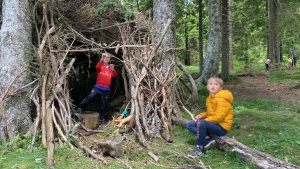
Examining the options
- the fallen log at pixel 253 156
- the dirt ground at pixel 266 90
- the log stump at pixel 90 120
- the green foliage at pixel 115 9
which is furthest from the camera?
the dirt ground at pixel 266 90

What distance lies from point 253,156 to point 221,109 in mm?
900

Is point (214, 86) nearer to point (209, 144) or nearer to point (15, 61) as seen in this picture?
point (209, 144)

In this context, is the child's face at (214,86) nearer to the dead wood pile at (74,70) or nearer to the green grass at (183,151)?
the green grass at (183,151)

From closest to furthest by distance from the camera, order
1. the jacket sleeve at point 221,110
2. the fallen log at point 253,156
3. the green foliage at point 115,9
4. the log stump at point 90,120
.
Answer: the fallen log at point 253,156 → the jacket sleeve at point 221,110 → the log stump at point 90,120 → the green foliage at point 115,9

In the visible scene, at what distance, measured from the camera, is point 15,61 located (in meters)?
5.28

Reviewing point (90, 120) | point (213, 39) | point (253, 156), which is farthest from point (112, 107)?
point (213, 39)

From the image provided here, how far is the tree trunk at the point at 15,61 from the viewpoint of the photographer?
16.8 feet

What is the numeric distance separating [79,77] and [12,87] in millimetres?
4986

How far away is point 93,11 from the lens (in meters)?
6.71

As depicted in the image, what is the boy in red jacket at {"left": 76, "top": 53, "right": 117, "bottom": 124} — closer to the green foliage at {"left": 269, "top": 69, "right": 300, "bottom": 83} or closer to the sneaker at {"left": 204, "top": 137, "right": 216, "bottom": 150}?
the sneaker at {"left": 204, "top": 137, "right": 216, "bottom": 150}

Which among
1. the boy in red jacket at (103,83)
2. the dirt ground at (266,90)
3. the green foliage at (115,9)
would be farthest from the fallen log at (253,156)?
the dirt ground at (266,90)

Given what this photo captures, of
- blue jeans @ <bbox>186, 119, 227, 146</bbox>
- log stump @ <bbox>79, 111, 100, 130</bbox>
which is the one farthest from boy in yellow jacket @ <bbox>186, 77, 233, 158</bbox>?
log stump @ <bbox>79, 111, 100, 130</bbox>

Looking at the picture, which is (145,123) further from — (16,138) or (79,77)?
(79,77)

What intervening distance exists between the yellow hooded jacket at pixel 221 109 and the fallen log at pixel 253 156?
10.5 inches
